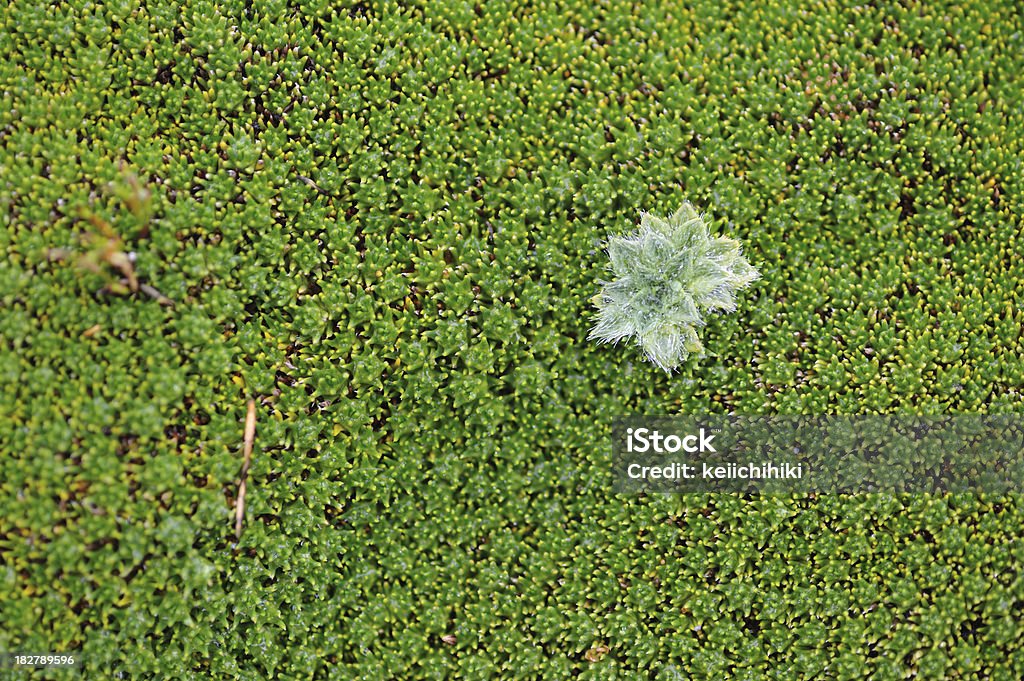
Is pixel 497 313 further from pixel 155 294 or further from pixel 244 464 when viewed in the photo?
pixel 155 294

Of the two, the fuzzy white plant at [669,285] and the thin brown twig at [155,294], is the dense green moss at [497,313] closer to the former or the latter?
the thin brown twig at [155,294]

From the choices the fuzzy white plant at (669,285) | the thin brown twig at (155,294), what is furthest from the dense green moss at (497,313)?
the fuzzy white plant at (669,285)

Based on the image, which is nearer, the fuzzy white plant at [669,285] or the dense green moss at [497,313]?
the dense green moss at [497,313]

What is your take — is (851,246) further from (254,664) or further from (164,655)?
(164,655)

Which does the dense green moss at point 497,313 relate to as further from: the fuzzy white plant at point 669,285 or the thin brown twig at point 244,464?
the fuzzy white plant at point 669,285

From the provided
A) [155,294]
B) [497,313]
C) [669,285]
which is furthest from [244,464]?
[669,285]

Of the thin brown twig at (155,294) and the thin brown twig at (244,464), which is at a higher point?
the thin brown twig at (155,294)

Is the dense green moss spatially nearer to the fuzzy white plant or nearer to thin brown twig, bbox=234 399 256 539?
thin brown twig, bbox=234 399 256 539
